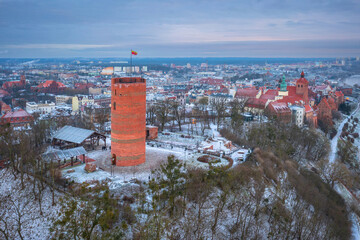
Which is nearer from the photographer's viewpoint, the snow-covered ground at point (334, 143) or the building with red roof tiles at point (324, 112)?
the snow-covered ground at point (334, 143)

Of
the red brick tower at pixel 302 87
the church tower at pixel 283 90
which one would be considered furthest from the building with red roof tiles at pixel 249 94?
the red brick tower at pixel 302 87

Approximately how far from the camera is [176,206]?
2528cm

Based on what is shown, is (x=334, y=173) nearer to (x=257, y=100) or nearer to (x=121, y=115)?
(x=121, y=115)

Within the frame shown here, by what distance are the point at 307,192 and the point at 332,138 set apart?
49.2 m

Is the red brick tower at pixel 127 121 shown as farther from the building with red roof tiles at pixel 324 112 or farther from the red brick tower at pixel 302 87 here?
the red brick tower at pixel 302 87

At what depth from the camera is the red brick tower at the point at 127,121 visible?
111 ft

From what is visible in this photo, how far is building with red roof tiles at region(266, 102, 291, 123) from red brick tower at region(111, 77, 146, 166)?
44.0 metres

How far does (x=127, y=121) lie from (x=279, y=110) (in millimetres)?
53241

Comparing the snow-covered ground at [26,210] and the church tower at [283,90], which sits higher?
the church tower at [283,90]

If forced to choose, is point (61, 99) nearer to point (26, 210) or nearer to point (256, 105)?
point (256, 105)

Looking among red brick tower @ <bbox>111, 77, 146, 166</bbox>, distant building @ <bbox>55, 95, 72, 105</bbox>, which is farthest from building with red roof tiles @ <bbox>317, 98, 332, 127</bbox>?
distant building @ <bbox>55, 95, 72, 105</bbox>

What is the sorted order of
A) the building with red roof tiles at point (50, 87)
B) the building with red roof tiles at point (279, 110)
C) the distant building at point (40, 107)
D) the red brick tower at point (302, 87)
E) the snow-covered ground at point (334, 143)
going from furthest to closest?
the building with red roof tiles at point (50, 87)
the red brick tower at point (302, 87)
the distant building at point (40, 107)
the building with red roof tiles at point (279, 110)
the snow-covered ground at point (334, 143)

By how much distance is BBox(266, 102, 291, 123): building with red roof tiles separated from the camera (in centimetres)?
7331

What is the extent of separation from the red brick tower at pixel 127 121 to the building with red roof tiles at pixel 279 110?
144 ft
